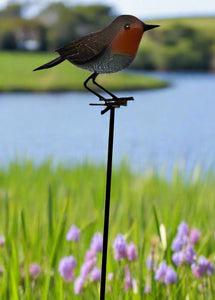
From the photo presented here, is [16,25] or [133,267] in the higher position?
[16,25]

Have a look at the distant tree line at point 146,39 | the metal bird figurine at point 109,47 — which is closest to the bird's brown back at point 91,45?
the metal bird figurine at point 109,47

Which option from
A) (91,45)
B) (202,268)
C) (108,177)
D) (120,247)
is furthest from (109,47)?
(202,268)

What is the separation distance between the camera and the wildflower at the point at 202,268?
1.05 meters

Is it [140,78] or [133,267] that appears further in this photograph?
[140,78]

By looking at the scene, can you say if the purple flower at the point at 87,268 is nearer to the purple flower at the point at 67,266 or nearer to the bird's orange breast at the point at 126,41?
the purple flower at the point at 67,266

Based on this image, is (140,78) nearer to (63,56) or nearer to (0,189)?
(0,189)

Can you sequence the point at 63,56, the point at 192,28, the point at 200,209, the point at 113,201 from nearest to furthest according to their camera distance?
the point at 63,56 < the point at 200,209 < the point at 113,201 < the point at 192,28

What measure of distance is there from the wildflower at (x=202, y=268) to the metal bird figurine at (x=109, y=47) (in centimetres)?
51

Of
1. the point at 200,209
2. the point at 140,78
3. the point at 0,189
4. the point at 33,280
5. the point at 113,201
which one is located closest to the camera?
the point at 33,280

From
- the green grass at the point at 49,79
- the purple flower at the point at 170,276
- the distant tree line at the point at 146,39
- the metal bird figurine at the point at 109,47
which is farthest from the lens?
the distant tree line at the point at 146,39

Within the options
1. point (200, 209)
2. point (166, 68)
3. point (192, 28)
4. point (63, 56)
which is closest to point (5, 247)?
point (63, 56)

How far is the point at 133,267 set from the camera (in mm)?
1151

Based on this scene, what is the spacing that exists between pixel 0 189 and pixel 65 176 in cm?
34

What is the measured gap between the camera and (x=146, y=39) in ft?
26.2
